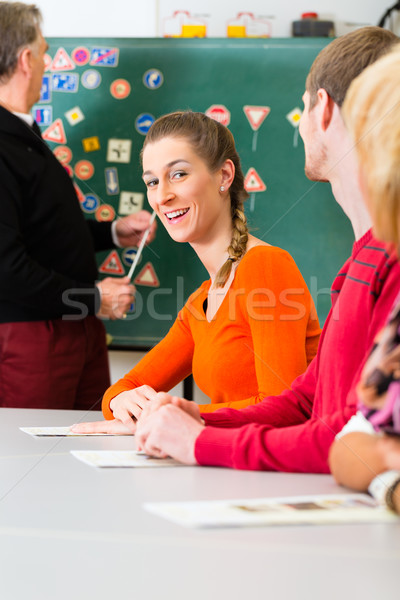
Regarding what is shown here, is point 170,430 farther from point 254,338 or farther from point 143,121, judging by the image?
point 143,121

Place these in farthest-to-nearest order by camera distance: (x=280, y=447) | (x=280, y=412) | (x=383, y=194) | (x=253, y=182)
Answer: (x=253, y=182)
(x=280, y=412)
(x=280, y=447)
(x=383, y=194)

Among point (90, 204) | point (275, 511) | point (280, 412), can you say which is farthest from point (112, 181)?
point (275, 511)

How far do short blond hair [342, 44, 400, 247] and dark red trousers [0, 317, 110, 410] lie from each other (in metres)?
1.36

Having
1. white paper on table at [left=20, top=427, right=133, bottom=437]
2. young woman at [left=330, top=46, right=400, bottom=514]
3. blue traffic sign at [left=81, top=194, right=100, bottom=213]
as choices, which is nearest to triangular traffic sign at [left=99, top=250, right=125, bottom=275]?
blue traffic sign at [left=81, top=194, right=100, bottom=213]

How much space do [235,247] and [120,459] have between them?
517 mm

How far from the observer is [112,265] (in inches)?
82.8

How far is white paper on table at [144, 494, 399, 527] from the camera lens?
574mm

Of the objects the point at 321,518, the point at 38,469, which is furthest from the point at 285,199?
the point at 321,518

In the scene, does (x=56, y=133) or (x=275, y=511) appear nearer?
(x=275, y=511)

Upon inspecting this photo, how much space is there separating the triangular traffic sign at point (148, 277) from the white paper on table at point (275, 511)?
1480 mm

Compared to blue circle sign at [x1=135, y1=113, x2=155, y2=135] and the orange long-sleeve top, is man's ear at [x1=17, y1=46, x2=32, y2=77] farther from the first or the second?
the orange long-sleeve top

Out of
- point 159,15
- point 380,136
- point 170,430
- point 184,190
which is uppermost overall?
point 159,15

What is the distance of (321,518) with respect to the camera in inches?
22.9

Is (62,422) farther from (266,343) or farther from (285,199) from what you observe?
(285,199)
